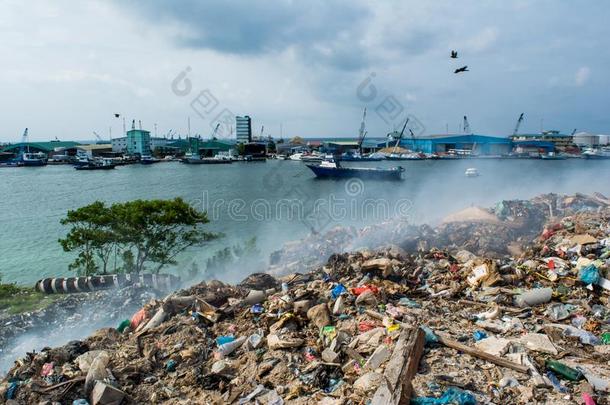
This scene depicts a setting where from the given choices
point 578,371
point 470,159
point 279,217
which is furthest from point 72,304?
point 470,159

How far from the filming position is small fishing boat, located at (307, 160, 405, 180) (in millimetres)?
45338

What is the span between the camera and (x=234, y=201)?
31.8 m

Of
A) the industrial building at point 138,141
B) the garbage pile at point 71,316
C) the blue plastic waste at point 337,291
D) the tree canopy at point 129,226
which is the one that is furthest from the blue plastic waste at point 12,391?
the industrial building at point 138,141

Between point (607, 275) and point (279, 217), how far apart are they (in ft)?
64.4

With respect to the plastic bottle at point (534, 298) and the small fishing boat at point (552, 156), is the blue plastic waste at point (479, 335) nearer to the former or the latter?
the plastic bottle at point (534, 298)

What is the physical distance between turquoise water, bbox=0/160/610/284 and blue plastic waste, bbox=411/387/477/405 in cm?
857

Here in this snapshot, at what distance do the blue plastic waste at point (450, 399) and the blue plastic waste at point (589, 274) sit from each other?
11.7 ft

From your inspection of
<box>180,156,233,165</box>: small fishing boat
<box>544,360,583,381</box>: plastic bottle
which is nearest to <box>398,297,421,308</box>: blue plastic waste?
<box>544,360,583,381</box>: plastic bottle

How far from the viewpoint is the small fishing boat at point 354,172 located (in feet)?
149

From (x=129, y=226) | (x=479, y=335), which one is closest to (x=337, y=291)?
(x=479, y=335)

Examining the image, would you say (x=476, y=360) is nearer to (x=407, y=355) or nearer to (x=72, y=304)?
(x=407, y=355)

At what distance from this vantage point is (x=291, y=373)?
3955mm

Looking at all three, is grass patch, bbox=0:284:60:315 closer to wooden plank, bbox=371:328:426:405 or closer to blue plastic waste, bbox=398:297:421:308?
blue plastic waste, bbox=398:297:421:308

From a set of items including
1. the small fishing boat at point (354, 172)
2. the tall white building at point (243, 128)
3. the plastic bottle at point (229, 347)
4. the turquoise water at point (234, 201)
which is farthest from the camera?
the tall white building at point (243, 128)
